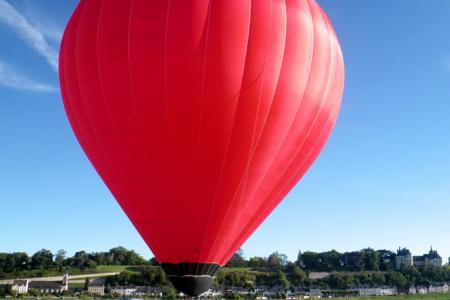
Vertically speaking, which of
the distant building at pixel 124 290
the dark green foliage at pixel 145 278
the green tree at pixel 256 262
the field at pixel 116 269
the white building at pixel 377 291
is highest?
the green tree at pixel 256 262

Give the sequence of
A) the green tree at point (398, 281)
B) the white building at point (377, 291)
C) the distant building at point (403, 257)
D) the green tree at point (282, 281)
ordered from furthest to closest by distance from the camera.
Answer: the distant building at point (403, 257)
the green tree at point (398, 281)
the white building at point (377, 291)
the green tree at point (282, 281)

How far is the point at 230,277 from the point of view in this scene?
91.9m

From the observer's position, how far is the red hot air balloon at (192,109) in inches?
539

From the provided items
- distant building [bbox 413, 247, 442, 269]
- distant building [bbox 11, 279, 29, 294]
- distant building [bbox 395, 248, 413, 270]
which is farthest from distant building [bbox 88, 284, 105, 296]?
distant building [bbox 413, 247, 442, 269]

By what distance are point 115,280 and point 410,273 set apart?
6382cm

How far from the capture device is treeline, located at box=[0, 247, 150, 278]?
112 metres

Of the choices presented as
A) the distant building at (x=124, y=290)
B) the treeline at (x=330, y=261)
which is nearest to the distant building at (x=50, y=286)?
the distant building at (x=124, y=290)

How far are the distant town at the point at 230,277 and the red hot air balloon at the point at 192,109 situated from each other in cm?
6271

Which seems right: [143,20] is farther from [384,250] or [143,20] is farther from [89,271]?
[384,250]

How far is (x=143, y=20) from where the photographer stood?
13.9 m

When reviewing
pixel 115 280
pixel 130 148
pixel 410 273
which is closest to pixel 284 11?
pixel 130 148

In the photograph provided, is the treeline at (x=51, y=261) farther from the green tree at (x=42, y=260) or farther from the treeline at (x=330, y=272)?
the treeline at (x=330, y=272)

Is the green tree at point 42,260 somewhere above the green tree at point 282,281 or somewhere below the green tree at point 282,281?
→ above

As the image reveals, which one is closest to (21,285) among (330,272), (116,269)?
(116,269)
